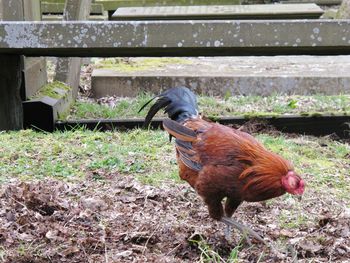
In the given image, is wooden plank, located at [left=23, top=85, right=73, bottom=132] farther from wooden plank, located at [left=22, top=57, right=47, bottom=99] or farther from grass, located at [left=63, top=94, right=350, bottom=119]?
grass, located at [left=63, top=94, right=350, bottom=119]

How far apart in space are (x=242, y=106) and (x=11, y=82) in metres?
2.92

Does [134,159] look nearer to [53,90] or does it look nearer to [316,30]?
[316,30]

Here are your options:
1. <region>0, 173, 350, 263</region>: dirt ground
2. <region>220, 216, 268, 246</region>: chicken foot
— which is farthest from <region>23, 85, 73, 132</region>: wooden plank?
<region>220, 216, 268, 246</region>: chicken foot

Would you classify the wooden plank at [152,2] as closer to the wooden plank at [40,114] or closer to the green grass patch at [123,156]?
the wooden plank at [40,114]

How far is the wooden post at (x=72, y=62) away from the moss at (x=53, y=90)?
0.16 metres

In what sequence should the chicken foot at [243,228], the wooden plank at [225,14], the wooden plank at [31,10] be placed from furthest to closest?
the wooden plank at [225,14] → the wooden plank at [31,10] → the chicken foot at [243,228]

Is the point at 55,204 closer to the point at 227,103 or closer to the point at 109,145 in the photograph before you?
the point at 109,145

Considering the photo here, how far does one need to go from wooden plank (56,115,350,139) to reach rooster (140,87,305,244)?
8.71 feet

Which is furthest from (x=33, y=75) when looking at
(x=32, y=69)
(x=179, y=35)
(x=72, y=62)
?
(x=179, y=35)

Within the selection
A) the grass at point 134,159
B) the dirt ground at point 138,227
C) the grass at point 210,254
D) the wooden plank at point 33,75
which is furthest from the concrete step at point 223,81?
the grass at point 210,254

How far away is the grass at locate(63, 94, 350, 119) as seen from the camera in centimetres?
699

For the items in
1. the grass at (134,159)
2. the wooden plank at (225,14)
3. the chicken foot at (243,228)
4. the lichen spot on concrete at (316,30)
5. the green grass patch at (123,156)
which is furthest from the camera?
the wooden plank at (225,14)

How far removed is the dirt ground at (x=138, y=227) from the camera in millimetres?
3271

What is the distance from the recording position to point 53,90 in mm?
6930
